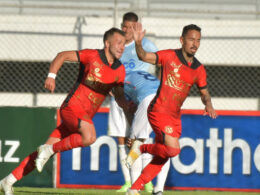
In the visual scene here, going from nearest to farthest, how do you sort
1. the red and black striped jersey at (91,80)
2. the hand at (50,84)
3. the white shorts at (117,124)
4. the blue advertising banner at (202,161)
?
the hand at (50,84) → the red and black striped jersey at (91,80) → the white shorts at (117,124) → the blue advertising banner at (202,161)

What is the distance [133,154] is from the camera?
26.3 feet

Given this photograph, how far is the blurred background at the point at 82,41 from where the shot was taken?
13.8 m

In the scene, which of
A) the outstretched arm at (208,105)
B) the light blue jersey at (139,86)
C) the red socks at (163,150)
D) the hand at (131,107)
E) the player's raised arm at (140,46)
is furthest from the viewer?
the light blue jersey at (139,86)

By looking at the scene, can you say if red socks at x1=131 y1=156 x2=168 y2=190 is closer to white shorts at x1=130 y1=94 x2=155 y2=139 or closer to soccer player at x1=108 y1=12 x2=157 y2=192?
white shorts at x1=130 y1=94 x2=155 y2=139

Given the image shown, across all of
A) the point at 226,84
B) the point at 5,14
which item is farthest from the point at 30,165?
the point at 226,84

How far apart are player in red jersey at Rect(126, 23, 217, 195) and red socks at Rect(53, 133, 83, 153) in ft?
2.01

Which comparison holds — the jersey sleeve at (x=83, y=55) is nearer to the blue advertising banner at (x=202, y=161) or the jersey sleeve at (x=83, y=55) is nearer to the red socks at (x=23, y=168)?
the red socks at (x=23, y=168)

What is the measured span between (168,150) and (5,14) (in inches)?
292

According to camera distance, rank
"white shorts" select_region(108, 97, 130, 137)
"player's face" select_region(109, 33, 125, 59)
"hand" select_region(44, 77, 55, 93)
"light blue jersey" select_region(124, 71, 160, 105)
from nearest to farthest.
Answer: "hand" select_region(44, 77, 55, 93) → "player's face" select_region(109, 33, 125, 59) → "light blue jersey" select_region(124, 71, 160, 105) → "white shorts" select_region(108, 97, 130, 137)

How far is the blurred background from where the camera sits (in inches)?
545

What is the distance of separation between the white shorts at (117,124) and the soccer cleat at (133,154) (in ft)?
5.19

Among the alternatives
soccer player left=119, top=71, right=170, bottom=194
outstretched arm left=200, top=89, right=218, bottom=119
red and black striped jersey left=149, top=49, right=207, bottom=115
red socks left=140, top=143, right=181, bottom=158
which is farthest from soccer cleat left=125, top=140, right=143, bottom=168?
outstretched arm left=200, top=89, right=218, bottom=119

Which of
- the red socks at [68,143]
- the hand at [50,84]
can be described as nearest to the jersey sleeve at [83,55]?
the hand at [50,84]

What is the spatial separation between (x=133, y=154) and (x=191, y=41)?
1.45 meters
